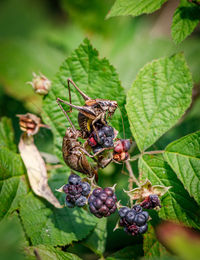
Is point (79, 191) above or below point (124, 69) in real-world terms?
below

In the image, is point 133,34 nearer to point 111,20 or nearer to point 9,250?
point 111,20

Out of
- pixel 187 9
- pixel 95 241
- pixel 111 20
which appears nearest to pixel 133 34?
pixel 111 20

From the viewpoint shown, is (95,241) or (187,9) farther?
(95,241)

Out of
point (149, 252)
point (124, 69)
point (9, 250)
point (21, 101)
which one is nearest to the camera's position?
point (9, 250)

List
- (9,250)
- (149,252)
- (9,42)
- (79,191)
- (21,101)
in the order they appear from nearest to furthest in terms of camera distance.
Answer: (9,250) < (79,191) < (149,252) < (21,101) < (9,42)

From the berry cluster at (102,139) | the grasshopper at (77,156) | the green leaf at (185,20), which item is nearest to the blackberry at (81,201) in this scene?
the grasshopper at (77,156)

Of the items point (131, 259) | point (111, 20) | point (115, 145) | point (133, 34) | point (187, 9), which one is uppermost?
point (111, 20)

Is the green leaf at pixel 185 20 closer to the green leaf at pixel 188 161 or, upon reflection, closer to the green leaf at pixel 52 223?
the green leaf at pixel 188 161

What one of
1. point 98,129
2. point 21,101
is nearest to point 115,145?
point 98,129
